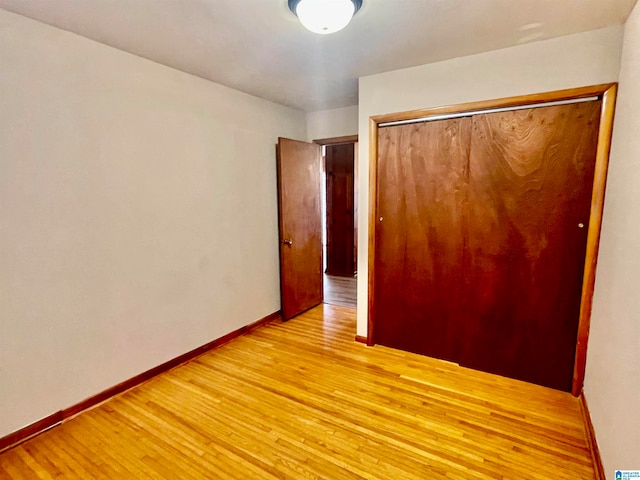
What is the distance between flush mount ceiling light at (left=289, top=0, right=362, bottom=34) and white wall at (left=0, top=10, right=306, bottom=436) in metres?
1.35

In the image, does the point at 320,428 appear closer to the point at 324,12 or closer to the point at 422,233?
the point at 422,233

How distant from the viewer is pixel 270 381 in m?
2.41

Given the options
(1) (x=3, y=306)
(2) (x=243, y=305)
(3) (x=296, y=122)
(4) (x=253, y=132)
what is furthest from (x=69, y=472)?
(3) (x=296, y=122)

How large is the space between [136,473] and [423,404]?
167 cm

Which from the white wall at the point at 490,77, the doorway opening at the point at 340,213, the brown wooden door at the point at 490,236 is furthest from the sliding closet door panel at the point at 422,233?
the doorway opening at the point at 340,213

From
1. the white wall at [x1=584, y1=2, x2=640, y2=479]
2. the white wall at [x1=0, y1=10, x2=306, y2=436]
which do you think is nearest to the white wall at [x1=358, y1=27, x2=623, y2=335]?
the white wall at [x1=584, y1=2, x2=640, y2=479]

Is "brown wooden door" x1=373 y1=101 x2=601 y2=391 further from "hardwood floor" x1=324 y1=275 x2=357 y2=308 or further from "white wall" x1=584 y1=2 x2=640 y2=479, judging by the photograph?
"hardwood floor" x1=324 y1=275 x2=357 y2=308

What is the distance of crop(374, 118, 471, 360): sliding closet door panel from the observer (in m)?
2.44

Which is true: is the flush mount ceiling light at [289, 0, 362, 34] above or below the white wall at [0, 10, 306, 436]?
above

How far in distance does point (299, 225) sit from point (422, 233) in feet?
4.97

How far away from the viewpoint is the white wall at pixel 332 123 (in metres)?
3.65

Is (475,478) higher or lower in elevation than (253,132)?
lower

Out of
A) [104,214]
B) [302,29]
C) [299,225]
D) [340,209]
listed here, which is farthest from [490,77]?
[340,209]

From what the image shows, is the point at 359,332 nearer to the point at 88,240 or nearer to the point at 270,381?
the point at 270,381
